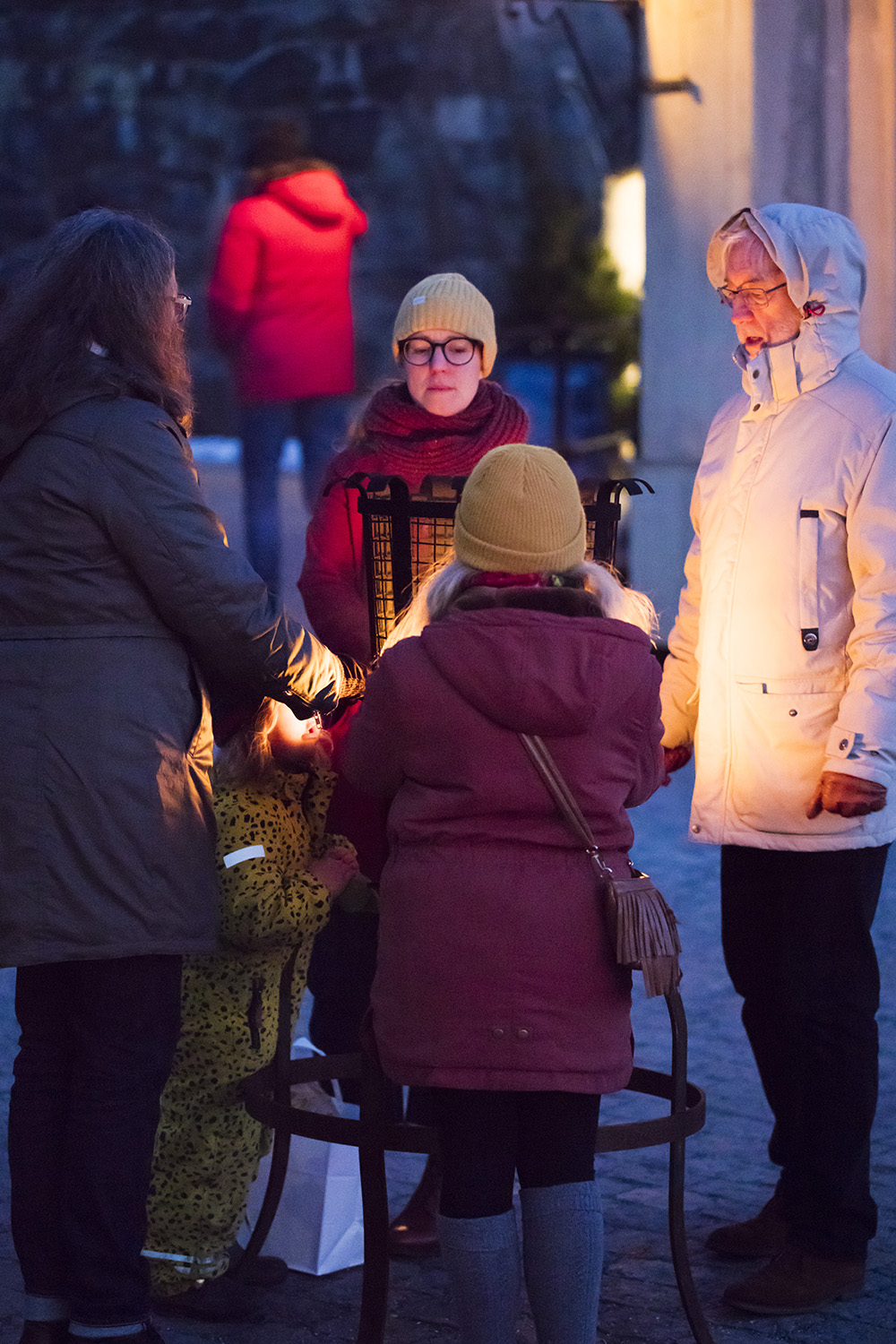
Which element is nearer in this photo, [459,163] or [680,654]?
[680,654]

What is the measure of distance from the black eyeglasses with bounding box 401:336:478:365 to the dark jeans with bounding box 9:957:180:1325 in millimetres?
1423

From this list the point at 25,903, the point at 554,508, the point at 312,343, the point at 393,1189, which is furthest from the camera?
the point at 312,343

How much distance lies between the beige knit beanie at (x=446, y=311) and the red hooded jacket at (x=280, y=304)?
4415mm

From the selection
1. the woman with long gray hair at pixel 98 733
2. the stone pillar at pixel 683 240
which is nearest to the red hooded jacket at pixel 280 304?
the stone pillar at pixel 683 240

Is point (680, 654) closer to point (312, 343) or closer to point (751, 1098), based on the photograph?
point (751, 1098)

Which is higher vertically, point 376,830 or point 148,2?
point 148,2

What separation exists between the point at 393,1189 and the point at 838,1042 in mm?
1199

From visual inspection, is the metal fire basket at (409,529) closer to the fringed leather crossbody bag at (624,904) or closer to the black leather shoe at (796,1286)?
the fringed leather crossbody bag at (624,904)

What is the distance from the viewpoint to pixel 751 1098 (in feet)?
15.0

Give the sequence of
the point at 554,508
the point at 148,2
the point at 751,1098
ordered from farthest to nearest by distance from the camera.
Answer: the point at 148,2 < the point at 751,1098 < the point at 554,508

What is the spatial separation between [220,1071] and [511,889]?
100 centimetres

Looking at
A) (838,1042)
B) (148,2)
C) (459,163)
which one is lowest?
(838,1042)

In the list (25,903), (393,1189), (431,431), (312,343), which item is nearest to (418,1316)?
(393,1189)

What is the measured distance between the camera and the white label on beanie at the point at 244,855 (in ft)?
10.4
